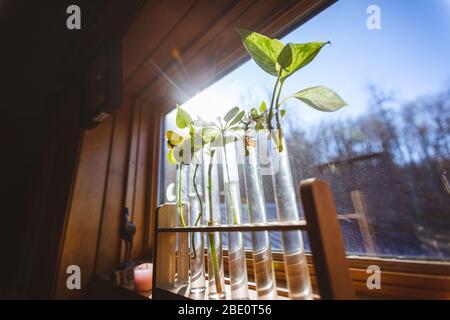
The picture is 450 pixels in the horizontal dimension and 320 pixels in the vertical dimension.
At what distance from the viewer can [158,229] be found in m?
0.72

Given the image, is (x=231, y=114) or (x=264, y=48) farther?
(x=231, y=114)

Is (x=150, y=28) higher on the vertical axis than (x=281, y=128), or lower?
higher

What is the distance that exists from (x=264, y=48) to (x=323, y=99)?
0.20 m

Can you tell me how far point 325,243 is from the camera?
36 centimetres

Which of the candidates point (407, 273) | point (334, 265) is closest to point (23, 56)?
point (334, 265)

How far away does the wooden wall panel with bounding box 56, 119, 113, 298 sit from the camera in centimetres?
111

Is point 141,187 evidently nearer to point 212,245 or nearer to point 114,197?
point 114,197

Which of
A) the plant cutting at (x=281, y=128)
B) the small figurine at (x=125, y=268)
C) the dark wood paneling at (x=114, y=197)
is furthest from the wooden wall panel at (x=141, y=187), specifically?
the plant cutting at (x=281, y=128)

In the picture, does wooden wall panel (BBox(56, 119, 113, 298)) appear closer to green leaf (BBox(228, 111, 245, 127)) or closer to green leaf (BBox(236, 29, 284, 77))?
green leaf (BBox(228, 111, 245, 127))

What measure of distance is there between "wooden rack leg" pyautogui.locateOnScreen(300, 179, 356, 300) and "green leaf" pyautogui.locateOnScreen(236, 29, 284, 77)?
333 millimetres

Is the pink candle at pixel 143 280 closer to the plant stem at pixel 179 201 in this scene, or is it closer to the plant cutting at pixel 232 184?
the plant stem at pixel 179 201

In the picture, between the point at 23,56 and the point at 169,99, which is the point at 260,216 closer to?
the point at 169,99

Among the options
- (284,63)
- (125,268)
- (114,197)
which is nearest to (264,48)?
(284,63)

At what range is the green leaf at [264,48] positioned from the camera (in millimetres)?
530
